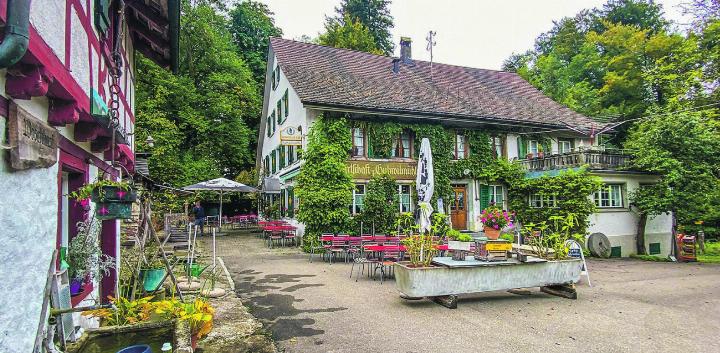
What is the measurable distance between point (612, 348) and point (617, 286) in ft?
17.5

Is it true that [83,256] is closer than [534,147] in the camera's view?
Yes

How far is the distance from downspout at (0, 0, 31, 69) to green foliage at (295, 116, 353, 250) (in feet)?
42.8

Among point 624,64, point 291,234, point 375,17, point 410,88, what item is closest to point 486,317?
point 291,234

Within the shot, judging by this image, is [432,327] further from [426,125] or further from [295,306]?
[426,125]

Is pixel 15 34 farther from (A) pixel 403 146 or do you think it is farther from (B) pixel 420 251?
(A) pixel 403 146

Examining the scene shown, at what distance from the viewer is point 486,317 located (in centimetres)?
718

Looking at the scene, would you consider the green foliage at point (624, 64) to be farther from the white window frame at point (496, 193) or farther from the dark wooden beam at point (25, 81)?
the dark wooden beam at point (25, 81)

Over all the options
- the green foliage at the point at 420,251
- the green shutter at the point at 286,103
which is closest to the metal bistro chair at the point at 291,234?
the green shutter at the point at 286,103

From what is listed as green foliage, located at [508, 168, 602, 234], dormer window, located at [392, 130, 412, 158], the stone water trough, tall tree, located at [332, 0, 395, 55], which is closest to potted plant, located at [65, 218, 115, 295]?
the stone water trough

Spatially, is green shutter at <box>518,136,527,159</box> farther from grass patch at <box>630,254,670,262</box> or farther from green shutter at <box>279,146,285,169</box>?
green shutter at <box>279,146,285,169</box>

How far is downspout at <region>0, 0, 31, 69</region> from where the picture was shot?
8.05 feet

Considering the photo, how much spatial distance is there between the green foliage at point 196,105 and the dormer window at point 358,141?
35.7 ft

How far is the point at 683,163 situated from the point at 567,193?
4584 millimetres

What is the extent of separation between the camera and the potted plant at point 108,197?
4453mm
